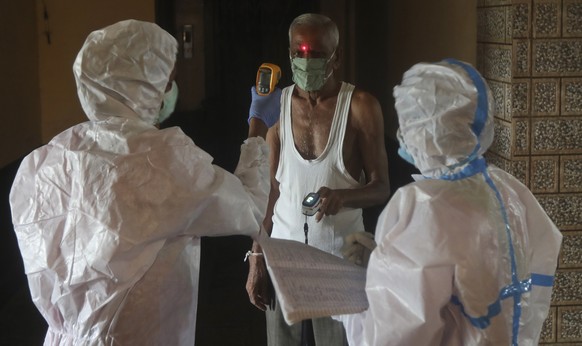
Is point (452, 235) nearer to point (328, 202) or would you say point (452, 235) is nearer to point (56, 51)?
point (328, 202)

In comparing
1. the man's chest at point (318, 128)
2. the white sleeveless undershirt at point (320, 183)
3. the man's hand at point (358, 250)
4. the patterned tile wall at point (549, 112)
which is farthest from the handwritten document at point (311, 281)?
the patterned tile wall at point (549, 112)

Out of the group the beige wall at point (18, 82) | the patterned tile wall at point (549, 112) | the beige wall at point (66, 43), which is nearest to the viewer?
the patterned tile wall at point (549, 112)

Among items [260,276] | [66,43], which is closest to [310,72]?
[260,276]

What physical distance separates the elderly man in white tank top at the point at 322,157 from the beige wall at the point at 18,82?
8.14 feet

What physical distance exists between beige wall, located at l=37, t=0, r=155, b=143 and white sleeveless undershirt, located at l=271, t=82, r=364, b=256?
300 cm

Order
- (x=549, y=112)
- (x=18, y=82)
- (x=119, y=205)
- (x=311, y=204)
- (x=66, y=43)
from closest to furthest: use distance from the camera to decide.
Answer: (x=119, y=205), (x=311, y=204), (x=549, y=112), (x=18, y=82), (x=66, y=43)

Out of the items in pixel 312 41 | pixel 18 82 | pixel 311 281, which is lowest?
pixel 311 281

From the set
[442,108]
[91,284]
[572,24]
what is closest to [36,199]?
[91,284]

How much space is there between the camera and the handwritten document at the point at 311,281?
163 cm

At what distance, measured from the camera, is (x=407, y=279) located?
152cm

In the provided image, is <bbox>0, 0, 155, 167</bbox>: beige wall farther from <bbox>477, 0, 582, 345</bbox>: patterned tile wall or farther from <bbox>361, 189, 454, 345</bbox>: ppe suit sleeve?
<bbox>361, 189, 454, 345</bbox>: ppe suit sleeve

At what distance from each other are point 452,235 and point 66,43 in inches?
154

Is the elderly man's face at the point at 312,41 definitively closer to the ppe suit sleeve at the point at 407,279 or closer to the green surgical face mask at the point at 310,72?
the green surgical face mask at the point at 310,72

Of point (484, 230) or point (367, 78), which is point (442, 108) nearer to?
point (484, 230)
